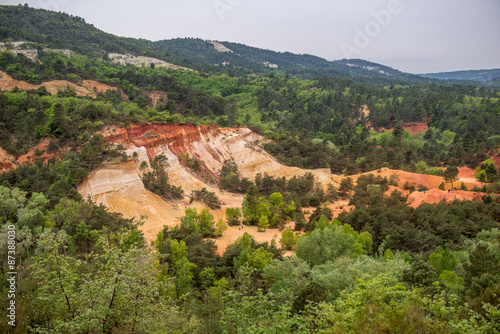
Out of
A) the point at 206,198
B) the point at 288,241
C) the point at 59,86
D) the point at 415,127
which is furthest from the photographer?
the point at 415,127

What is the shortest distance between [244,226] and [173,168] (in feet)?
37.4

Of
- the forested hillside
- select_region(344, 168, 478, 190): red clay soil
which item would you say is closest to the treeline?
the forested hillside

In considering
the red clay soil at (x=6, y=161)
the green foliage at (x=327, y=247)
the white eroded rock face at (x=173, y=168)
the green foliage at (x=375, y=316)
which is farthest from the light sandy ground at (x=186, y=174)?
the green foliage at (x=375, y=316)

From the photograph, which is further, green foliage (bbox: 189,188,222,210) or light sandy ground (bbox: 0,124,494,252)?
green foliage (bbox: 189,188,222,210)

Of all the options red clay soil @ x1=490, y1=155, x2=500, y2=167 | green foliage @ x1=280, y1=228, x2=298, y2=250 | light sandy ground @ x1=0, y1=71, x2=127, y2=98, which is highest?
light sandy ground @ x1=0, y1=71, x2=127, y2=98

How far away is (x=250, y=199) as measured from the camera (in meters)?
36.8

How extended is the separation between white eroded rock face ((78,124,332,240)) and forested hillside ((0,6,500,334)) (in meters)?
0.88

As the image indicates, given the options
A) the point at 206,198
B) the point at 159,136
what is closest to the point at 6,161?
the point at 159,136

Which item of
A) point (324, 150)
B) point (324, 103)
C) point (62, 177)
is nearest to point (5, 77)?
point (62, 177)

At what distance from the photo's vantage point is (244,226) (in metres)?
36.6

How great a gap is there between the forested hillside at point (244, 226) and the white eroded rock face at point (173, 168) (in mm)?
877

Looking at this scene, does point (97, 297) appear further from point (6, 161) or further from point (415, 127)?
point (415, 127)

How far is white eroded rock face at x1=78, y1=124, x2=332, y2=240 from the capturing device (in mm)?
31578

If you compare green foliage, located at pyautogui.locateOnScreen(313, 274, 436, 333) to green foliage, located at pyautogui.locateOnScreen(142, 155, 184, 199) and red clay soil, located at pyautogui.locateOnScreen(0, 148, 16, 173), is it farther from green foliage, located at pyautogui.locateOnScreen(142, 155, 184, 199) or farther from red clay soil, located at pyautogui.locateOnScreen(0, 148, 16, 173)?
red clay soil, located at pyautogui.locateOnScreen(0, 148, 16, 173)
